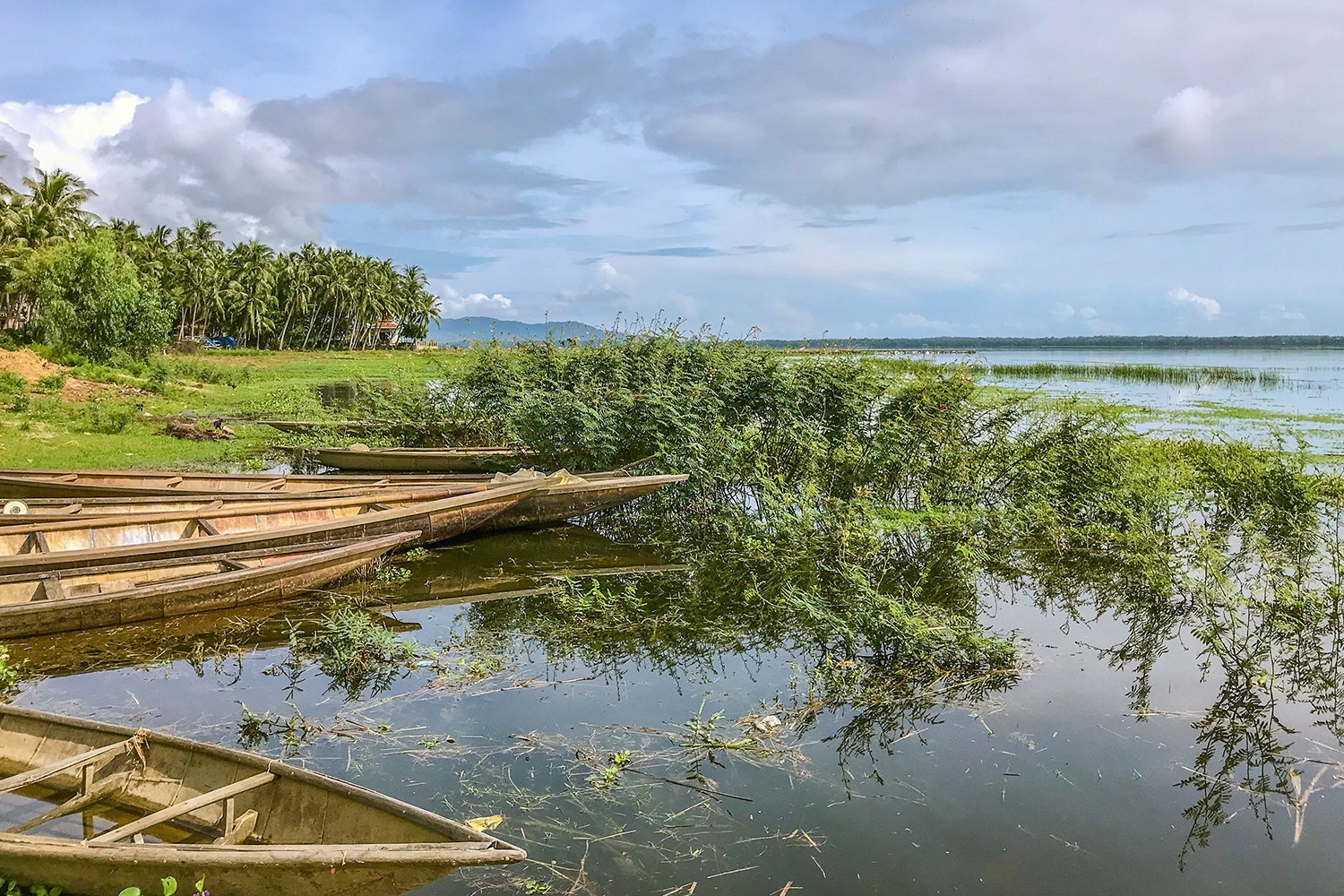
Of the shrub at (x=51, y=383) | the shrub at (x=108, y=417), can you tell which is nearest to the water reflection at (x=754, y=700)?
the shrub at (x=108, y=417)

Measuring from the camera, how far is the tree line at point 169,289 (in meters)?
33.0

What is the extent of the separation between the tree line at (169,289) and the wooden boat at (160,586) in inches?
1136

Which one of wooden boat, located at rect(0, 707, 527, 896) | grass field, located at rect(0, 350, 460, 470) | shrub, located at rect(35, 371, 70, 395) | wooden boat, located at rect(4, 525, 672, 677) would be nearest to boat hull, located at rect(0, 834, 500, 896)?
wooden boat, located at rect(0, 707, 527, 896)

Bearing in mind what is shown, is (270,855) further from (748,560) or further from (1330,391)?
(1330,391)

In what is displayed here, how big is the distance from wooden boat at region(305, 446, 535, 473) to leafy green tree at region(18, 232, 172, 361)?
22.1 metres

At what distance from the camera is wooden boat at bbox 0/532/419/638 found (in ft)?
26.2

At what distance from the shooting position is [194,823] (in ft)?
15.5

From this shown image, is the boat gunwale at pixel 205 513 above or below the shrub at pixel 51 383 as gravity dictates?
below

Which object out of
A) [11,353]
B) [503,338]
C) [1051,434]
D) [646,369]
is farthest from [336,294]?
[1051,434]

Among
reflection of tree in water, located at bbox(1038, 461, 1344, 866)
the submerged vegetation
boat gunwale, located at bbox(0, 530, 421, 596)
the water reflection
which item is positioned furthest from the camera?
boat gunwale, located at bbox(0, 530, 421, 596)

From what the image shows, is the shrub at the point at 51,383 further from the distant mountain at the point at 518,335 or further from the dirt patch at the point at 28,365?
the distant mountain at the point at 518,335

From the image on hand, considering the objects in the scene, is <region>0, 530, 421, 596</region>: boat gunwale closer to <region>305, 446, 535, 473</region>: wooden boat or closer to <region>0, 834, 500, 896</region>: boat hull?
<region>0, 834, 500, 896</region>: boat hull

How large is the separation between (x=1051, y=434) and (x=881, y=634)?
605 cm

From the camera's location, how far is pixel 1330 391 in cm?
3359
